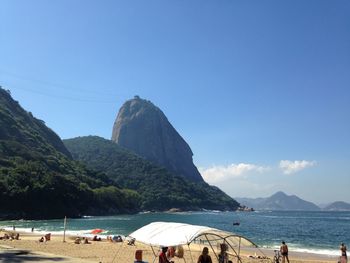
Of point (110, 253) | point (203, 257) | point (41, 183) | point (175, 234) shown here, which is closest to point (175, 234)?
point (175, 234)

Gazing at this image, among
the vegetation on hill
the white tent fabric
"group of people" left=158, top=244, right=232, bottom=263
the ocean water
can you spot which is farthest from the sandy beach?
the vegetation on hill

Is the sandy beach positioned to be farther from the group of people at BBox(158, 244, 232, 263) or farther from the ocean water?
the ocean water

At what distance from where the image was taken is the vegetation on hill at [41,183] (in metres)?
119

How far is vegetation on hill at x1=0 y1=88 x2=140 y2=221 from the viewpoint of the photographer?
11881 cm

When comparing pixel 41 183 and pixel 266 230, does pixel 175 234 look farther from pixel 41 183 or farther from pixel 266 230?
pixel 41 183

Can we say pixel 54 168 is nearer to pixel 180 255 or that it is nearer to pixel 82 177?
pixel 82 177

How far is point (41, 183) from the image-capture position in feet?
420

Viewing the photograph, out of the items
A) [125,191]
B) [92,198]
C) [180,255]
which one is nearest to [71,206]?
[92,198]

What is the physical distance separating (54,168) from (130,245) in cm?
12409

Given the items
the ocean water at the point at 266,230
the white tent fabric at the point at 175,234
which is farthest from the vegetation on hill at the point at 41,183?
the white tent fabric at the point at 175,234

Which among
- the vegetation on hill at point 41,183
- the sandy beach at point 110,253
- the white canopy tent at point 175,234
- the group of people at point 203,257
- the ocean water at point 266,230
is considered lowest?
the ocean water at point 266,230

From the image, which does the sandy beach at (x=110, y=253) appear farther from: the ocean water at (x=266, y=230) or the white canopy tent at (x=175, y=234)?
the ocean water at (x=266, y=230)

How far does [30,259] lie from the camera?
20.5 m

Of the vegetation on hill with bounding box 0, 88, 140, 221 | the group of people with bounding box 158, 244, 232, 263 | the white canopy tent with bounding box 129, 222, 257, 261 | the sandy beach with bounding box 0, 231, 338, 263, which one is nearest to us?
the group of people with bounding box 158, 244, 232, 263
